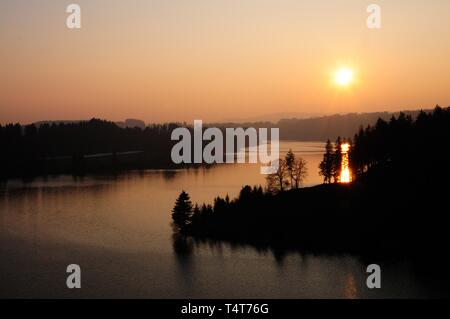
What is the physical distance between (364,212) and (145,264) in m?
33.7

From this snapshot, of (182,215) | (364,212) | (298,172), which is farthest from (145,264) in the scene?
(298,172)

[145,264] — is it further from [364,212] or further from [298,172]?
[298,172]

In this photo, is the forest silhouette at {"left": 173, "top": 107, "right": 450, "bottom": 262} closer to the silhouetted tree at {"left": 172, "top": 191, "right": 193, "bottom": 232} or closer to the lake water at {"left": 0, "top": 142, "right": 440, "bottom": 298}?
the silhouetted tree at {"left": 172, "top": 191, "right": 193, "bottom": 232}

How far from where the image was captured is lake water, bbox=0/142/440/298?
4997 cm

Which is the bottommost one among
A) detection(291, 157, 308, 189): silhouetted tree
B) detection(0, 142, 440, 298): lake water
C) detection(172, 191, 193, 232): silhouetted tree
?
detection(0, 142, 440, 298): lake water

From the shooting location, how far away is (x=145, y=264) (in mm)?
59344

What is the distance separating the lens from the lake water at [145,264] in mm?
49969

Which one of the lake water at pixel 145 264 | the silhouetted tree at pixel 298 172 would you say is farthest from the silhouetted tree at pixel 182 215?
the silhouetted tree at pixel 298 172

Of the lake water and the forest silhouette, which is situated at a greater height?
the forest silhouette

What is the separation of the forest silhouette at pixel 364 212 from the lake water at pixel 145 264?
4.34 meters

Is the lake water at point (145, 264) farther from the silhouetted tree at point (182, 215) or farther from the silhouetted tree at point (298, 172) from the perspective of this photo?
the silhouetted tree at point (298, 172)

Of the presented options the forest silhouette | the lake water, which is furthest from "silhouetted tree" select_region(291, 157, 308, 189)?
the lake water

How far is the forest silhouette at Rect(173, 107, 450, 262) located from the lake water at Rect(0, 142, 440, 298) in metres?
4.34
